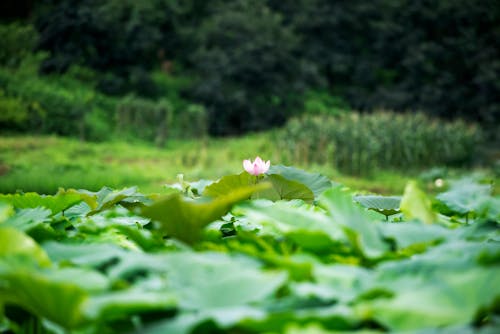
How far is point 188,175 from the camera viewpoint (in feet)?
27.3

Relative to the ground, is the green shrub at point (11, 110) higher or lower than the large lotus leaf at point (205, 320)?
lower

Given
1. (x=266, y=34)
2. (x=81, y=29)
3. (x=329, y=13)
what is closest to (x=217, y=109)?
(x=266, y=34)

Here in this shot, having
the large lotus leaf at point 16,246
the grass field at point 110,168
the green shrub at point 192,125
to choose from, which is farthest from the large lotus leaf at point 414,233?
the green shrub at point 192,125

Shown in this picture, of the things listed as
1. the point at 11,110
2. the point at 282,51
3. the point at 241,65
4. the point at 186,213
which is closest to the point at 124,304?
the point at 186,213

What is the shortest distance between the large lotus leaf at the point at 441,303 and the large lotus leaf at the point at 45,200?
2.57 ft

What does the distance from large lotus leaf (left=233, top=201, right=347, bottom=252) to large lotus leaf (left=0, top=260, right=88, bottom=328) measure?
314 mm

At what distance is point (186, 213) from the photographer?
0.84 metres

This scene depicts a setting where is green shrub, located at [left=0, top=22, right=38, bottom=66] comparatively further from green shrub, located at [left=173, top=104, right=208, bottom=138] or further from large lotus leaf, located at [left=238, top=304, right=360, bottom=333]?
large lotus leaf, located at [left=238, top=304, right=360, bottom=333]

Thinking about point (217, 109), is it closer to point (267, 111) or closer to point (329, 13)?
point (267, 111)

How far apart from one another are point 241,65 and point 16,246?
19.0m

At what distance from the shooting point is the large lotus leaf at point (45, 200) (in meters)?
1.16

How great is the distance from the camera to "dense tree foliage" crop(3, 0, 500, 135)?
18.8 meters

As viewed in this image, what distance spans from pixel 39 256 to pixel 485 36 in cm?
2355

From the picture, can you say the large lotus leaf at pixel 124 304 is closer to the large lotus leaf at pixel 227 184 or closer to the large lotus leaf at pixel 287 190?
the large lotus leaf at pixel 227 184
